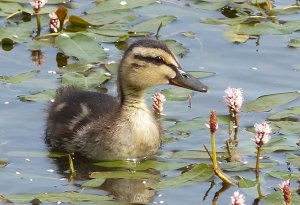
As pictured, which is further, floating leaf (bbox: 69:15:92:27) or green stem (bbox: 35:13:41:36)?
floating leaf (bbox: 69:15:92:27)

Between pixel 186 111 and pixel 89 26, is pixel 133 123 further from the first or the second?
pixel 89 26

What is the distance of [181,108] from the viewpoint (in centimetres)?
855

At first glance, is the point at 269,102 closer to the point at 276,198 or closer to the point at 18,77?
the point at 276,198

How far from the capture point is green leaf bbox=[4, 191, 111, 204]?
694cm

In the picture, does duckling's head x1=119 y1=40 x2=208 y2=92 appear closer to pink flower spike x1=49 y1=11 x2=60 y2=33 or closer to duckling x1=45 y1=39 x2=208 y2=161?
duckling x1=45 y1=39 x2=208 y2=161

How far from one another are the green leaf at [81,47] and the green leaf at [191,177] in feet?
7.00

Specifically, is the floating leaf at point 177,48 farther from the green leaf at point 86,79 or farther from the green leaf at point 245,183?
the green leaf at point 245,183

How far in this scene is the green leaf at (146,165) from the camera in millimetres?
7566

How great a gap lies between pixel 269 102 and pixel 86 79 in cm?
142

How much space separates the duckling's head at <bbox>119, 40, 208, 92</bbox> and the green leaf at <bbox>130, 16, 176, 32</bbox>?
74.6 inches

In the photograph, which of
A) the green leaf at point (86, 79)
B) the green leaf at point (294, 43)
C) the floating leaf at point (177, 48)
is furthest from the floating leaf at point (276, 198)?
the green leaf at point (294, 43)

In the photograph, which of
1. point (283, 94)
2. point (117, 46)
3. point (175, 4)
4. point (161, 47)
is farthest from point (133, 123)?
Answer: point (175, 4)

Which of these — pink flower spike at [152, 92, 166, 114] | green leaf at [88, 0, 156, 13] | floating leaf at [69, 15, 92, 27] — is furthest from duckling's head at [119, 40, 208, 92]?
green leaf at [88, 0, 156, 13]

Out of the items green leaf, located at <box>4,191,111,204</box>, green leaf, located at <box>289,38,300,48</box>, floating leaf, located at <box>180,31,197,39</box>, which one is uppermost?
green leaf, located at <box>289,38,300,48</box>
